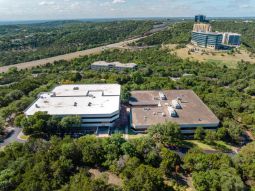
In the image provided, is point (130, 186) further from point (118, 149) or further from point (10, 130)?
point (10, 130)

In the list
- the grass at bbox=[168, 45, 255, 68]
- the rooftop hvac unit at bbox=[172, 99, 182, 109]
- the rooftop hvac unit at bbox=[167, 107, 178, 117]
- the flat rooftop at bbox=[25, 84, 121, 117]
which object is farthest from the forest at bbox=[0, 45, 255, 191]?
the grass at bbox=[168, 45, 255, 68]

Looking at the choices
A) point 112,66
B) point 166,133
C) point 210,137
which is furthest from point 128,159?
point 112,66

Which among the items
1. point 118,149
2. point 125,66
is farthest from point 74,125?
point 125,66

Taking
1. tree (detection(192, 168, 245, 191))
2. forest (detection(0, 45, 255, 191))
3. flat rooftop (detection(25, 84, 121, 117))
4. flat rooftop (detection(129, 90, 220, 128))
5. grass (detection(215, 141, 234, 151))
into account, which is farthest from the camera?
flat rooftop (detection(25, 84, 121, 117))

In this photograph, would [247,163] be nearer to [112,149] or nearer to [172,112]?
[172,112]

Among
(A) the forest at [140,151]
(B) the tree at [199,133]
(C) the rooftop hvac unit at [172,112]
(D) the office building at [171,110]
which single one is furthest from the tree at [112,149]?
(B) the tree at [199,133]

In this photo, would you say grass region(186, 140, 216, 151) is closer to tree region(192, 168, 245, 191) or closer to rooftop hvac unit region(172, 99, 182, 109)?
rooftop hvac unit region(172, 99, 182, 109)
